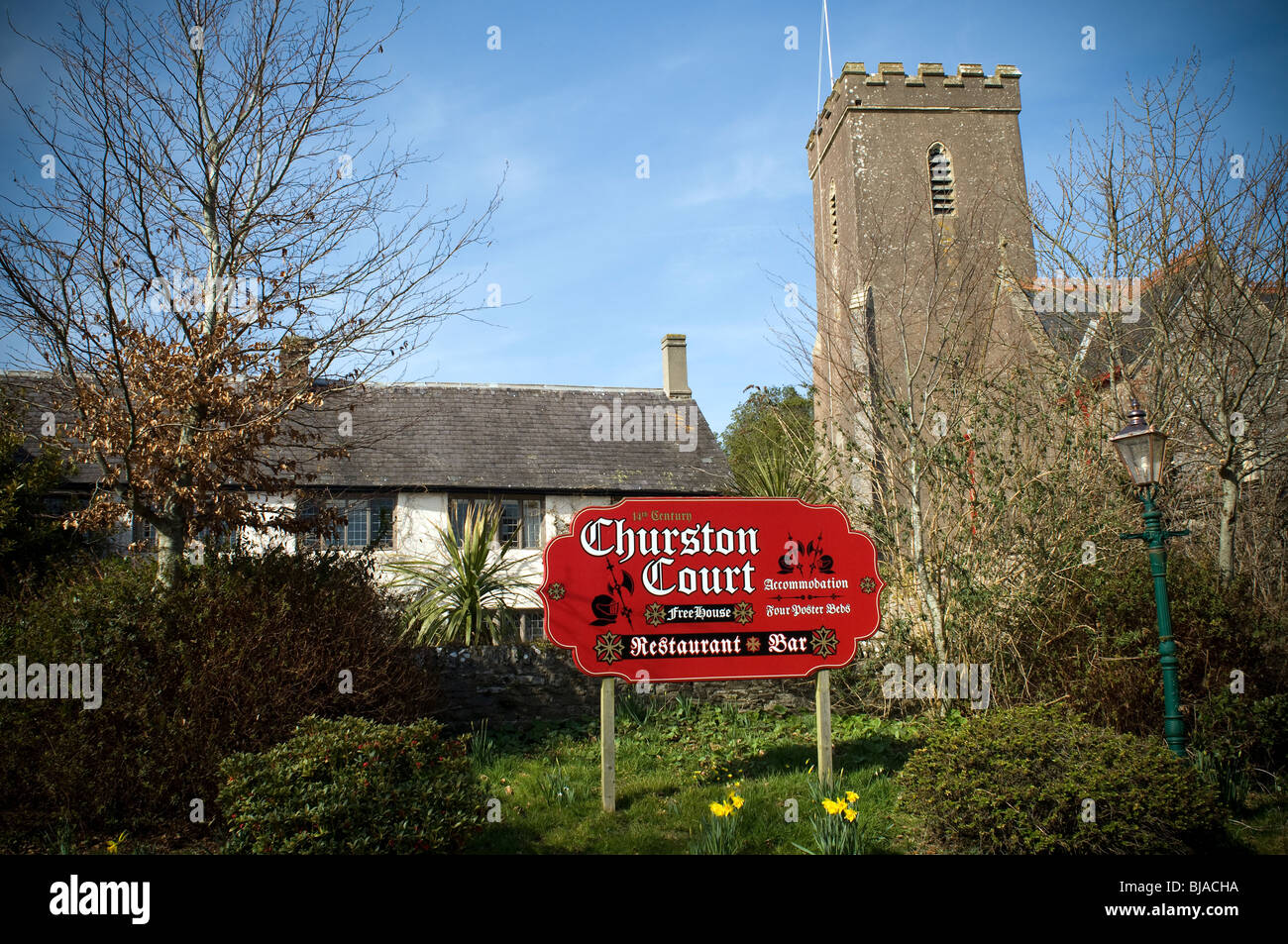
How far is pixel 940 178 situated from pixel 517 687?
17.7 metres

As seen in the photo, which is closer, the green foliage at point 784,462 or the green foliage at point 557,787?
the green foliage at point 557,787

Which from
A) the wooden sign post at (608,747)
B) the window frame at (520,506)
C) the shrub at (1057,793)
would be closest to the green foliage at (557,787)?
the wooden sign post at (608,747)

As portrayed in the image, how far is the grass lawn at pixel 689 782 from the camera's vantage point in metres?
6.13

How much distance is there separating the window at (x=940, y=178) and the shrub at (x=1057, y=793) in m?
18.0

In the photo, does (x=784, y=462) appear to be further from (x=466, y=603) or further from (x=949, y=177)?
(x=949, y=177)

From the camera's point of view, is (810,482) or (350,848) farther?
(810,482)

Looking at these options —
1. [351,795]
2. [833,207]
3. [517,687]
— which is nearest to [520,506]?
[517,687]

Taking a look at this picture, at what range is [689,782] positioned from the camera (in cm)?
761

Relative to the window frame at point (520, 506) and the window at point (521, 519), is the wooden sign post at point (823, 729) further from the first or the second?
the window at point (521, 519)

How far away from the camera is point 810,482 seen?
10.1 metres

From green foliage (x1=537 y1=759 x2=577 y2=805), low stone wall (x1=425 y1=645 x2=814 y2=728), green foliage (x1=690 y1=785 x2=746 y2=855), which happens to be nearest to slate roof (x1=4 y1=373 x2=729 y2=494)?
low stone wall (x1=425 y1=645 x2=814 y2=728)

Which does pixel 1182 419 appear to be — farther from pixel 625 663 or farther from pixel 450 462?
pixel 450 462

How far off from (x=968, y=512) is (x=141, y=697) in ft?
26.9
